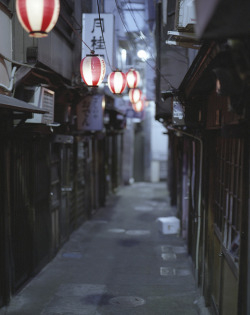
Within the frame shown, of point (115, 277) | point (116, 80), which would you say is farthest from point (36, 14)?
point (115, 277)

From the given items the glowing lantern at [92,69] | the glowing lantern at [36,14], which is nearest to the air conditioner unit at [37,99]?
the glowing lantern at [92,69]

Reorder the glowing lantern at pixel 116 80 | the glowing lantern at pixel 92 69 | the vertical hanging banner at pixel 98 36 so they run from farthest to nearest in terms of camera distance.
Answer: the vertical hanging banner at pixel 98 36 < the glowing lantern at pixel 116 80 < the glowing lantern at pixel 92 69

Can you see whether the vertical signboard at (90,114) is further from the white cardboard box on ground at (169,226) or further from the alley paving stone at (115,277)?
the white cardboard box on ground at (169,226)

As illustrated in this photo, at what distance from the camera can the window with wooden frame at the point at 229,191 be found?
301 inches

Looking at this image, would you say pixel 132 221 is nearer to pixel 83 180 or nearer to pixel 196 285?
pixel 83 180

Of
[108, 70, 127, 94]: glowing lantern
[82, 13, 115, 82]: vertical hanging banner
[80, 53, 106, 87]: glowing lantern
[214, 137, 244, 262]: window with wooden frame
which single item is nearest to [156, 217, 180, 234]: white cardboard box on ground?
[108, 70, 127, 94]: glowing lantern

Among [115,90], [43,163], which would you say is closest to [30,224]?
[43,163]

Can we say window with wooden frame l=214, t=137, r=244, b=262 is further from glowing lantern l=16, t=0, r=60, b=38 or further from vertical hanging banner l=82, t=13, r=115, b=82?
vertical hanging banner l=82, t=13, r=115, b=82

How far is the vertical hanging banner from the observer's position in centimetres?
1375

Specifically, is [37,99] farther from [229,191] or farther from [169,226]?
[169,226]

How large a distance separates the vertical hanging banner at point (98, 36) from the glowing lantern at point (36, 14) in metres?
7.06

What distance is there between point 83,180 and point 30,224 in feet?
28.3

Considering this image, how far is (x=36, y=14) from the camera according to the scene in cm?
650

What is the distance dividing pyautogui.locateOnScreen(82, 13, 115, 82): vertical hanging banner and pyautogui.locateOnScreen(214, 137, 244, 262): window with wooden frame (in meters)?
5.45
